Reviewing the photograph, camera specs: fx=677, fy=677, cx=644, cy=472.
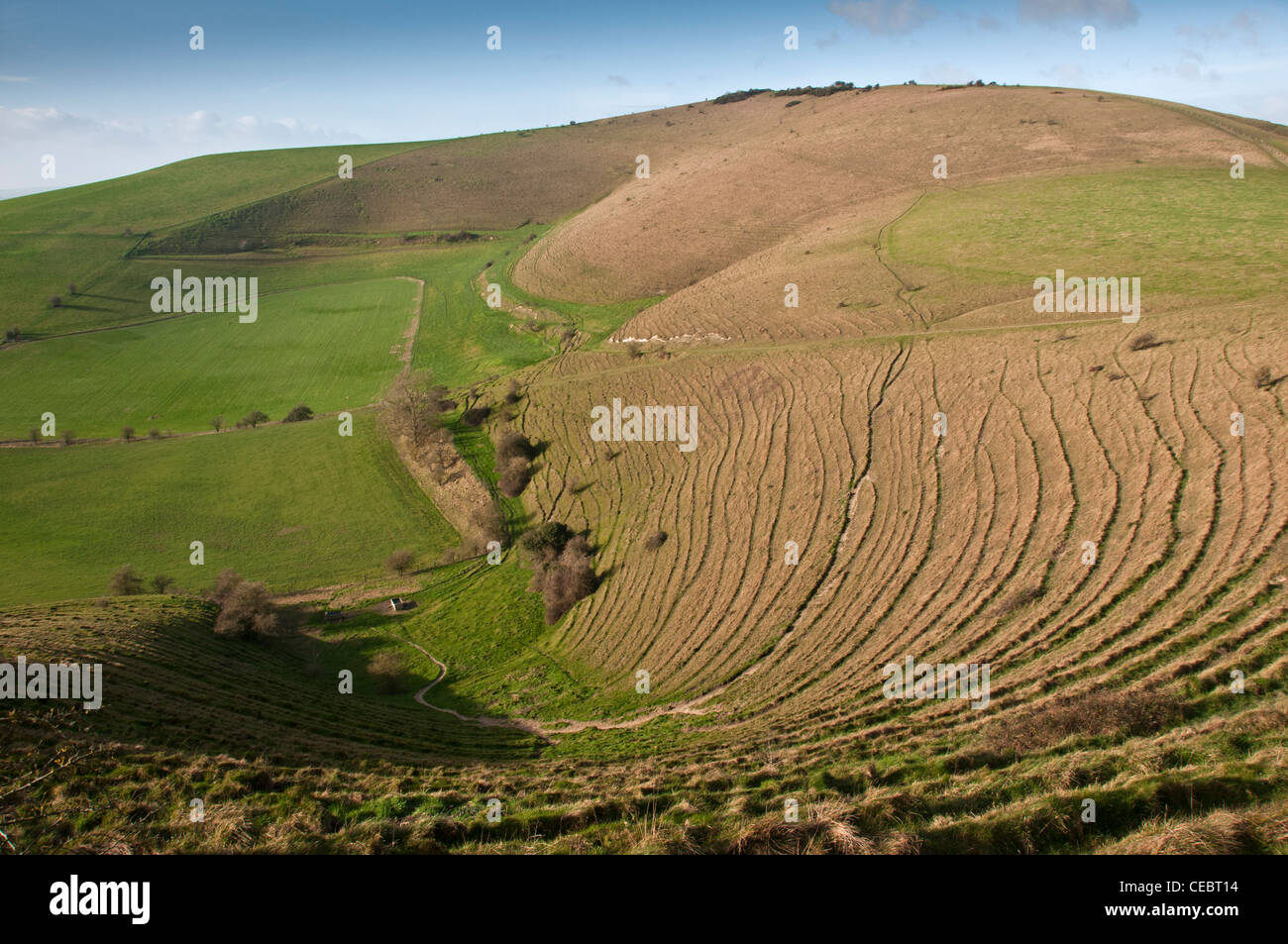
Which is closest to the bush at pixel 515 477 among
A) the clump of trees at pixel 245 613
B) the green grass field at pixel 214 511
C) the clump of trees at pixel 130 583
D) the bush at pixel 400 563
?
the green grass field at pixel 214 511

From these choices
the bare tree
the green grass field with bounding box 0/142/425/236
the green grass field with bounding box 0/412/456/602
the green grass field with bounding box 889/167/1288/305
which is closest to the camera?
the green grass field with bounding box 0/412/456/602

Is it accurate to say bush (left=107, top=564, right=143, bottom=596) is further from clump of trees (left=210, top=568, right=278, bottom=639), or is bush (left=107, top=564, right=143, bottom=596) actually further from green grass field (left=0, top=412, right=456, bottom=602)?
clump of trees (left=210, top=568, right=278, bottom=639)

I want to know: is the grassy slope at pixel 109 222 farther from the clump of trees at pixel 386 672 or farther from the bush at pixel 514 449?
the clump of trees at pixel 386 672

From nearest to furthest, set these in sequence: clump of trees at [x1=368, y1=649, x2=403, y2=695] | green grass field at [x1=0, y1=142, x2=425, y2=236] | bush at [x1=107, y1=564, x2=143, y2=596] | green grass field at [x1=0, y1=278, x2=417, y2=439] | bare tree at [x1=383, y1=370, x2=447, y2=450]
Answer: clump of trees at [x1=368, y1=649, x2=403, y2=695] < bush at [x1=107, y1=564, x2=143, y2=596] < bare tree at [x1=383, y1=370, x2=447, y2=450] < green grass field at [x1=0, y1=278, x2=417, y2=439] < green grass field at [x1=0, y1=142, x2=425, y2=236]

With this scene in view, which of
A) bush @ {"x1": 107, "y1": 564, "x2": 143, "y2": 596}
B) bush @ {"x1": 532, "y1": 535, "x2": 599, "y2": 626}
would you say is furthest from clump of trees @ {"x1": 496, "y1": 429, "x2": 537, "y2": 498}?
bush @ {"x1": 107, "y1": 564, "x2": 143, "y2": 596}

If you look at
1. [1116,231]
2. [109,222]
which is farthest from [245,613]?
[109,222]
